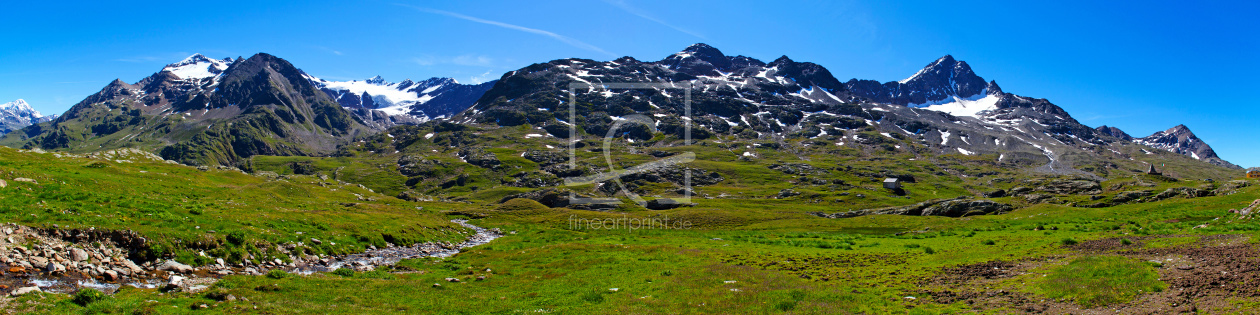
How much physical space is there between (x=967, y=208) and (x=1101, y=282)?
273 feet

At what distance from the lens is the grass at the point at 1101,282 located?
16.5m

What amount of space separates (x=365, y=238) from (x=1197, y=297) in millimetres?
44424

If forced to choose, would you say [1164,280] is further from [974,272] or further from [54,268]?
[54,268]

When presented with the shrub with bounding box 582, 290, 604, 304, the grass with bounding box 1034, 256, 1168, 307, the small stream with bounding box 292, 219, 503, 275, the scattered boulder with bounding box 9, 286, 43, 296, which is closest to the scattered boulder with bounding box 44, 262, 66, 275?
the scattered boulder with bounding box 9, 286, 43, 296

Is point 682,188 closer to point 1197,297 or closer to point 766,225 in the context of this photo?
point 766,225

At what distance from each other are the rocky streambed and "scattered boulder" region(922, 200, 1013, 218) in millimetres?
99824

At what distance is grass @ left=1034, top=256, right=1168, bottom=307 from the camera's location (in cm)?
1647

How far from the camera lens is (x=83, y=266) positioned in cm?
1969

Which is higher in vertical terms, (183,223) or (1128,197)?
(1128,197)

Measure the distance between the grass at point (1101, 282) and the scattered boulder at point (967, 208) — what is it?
249 feet

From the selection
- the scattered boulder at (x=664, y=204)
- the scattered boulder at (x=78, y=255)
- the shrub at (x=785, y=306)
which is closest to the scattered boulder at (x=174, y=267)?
A: the scattered boulder at (x=78, y=255)

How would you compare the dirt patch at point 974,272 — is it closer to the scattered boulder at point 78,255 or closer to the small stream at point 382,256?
the small stream at point 382,256

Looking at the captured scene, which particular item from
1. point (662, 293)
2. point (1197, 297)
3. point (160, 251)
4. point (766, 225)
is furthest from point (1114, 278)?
point (766, 225)

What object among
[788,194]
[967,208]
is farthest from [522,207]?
[788,194]
